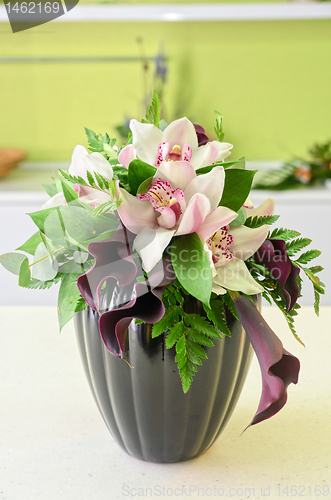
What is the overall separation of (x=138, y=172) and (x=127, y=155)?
0.11ft

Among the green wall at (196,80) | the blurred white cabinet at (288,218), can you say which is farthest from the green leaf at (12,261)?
the green wall at (196,80)

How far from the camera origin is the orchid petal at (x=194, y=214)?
1.23 feet

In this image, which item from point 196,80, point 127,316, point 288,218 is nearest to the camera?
point 127,316

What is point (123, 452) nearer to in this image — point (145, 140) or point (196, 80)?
point (145, 140)

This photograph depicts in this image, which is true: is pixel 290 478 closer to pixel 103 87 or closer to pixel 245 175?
pixel 245 175

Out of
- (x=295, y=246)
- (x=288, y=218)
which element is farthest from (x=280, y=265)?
(x=288, y=218)

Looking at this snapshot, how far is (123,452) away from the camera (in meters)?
0.53

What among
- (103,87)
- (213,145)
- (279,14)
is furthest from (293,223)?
(213,145)

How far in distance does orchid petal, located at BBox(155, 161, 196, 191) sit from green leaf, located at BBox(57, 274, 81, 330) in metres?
0.12

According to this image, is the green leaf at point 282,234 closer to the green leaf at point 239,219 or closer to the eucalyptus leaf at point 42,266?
the green leaf at point 239,219

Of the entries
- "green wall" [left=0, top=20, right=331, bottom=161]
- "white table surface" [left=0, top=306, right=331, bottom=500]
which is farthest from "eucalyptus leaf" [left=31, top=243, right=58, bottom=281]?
"green wall" [left=0, top=20, right=331, bottom=161]

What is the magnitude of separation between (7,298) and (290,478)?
1.58 metres

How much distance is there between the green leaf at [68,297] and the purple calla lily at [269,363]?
14 centimetres

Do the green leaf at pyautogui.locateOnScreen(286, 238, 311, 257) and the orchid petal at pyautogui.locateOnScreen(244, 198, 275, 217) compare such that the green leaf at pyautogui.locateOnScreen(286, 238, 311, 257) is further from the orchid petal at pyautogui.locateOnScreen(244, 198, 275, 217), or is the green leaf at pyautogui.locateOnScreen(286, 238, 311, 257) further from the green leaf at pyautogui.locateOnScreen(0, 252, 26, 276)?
the green leaf at pyautogui.locateOnScreen(0, 252, 26, 276)
